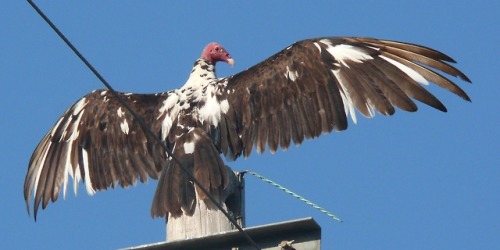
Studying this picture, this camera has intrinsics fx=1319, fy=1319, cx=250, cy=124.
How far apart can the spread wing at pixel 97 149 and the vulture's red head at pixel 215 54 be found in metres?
0.73

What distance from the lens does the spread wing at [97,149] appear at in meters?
9.05

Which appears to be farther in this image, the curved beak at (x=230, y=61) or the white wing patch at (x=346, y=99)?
the curved beak at (x=230, y=61)

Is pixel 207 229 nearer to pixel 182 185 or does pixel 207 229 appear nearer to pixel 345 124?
pixel 182 185

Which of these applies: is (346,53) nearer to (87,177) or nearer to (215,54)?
(215,54)

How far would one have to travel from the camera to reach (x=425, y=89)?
850 centimetres

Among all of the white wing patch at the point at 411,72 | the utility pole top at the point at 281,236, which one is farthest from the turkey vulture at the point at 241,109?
the utility pole top at the point at 281,236

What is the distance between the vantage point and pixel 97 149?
30.8 ft

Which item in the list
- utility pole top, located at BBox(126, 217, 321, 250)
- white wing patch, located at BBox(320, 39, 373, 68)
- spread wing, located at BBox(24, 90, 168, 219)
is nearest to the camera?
utility pole top, located at BBox(126, 217, 321, 250)

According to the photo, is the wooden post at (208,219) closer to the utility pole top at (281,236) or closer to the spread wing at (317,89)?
the utility pole top at (281,236)

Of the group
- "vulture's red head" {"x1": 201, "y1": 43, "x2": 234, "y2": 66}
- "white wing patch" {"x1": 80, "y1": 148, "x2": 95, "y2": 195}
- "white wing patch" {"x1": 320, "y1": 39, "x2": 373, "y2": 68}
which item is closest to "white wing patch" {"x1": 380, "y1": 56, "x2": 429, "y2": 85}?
"white wing patch" {"x1": 320, "y1": 39, "x2": 373, "y2": 68}

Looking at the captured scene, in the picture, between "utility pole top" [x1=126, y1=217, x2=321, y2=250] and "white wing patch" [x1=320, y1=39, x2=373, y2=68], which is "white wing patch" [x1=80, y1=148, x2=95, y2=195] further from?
"utility pole top" [x1=126, y1=217, x2=321, y2=250]

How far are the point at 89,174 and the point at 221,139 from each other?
112cm

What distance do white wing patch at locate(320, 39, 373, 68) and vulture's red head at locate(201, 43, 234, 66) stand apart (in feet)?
3.56

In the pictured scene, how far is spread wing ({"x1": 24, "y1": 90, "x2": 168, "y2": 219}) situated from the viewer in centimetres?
905
